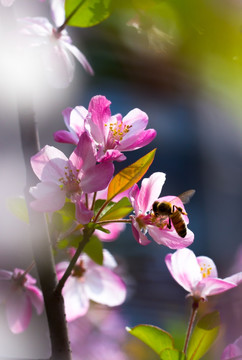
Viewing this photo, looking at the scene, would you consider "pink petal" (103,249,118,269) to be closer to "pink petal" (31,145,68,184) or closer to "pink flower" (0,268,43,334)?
"pink flower" (0,268,43,334)

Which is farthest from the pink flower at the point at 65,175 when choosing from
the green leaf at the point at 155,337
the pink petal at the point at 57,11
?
the pink petal at the point at 57,11

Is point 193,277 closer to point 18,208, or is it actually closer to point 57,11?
point 18,208

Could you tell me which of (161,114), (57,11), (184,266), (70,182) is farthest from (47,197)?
(161,114)

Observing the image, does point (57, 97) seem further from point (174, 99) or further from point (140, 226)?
point (140, 226)

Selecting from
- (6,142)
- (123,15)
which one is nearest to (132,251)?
(6,142)

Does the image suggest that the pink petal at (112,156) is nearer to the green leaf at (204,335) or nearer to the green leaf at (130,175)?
the green leaf at (130,175)

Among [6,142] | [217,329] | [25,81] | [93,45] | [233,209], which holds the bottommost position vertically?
[233,209]

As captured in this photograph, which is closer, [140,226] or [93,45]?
[140,226]
